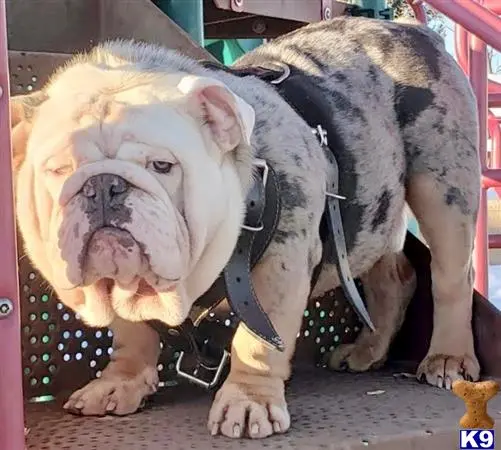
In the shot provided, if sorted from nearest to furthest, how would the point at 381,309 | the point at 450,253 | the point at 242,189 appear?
1. the point at 242,189
2. the point at 450,253
3. the point at 381,309

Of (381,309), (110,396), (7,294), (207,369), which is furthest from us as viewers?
(381,309)

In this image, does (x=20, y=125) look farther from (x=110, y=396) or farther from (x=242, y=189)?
(x=110, y=396)

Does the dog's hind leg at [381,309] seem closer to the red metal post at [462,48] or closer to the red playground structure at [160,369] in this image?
the red playground structure at [160,369]

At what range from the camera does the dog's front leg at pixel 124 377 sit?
2.42 metres

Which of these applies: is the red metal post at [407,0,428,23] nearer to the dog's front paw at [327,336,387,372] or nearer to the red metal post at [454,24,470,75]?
the red metal post at [454,24,470,75]

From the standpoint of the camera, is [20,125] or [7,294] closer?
[7,294]

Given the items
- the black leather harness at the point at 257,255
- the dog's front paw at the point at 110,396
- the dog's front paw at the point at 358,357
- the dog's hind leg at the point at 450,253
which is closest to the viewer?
the black leather harness at the point at 257,255

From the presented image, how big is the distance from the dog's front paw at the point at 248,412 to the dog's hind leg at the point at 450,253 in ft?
2.36

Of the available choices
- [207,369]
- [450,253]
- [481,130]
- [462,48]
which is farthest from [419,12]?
[207,369]

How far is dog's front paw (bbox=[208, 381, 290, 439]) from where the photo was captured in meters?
2.16

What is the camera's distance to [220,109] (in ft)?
7.00

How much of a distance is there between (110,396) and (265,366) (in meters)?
0.42

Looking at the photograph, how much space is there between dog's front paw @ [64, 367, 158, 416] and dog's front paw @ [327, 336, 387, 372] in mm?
722

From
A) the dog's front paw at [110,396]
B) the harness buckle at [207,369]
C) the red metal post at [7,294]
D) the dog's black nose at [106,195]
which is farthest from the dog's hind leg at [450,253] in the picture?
the red metal post at [7,294]
